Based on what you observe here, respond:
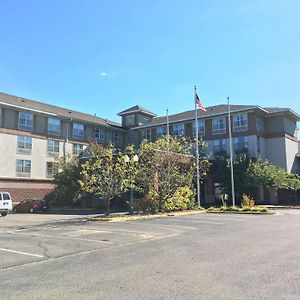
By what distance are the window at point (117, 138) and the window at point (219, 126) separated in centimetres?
1424

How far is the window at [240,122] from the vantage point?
50406mm

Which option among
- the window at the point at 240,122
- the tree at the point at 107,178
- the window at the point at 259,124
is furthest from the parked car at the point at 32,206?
the window at the point at 259,124

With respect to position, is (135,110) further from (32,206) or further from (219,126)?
(32,206)

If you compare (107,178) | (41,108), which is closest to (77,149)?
(41,108)

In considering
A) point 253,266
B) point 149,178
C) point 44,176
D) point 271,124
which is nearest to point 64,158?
point 44,176

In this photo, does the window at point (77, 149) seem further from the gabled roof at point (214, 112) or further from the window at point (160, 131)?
the window at point (160, 131)

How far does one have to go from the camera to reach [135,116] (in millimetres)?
60344

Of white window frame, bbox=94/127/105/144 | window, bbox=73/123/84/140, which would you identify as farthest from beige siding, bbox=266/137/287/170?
window, bbox=73/123/84/140

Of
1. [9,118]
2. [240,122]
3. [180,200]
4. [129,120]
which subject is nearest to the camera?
[180,200]

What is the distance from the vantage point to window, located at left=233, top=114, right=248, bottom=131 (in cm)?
5041

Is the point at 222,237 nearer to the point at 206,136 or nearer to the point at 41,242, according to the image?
the point at 41,242

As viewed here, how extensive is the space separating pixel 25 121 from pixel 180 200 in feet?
75.8

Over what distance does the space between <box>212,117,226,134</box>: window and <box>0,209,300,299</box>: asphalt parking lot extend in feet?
123

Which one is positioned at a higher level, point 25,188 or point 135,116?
point 135,116
